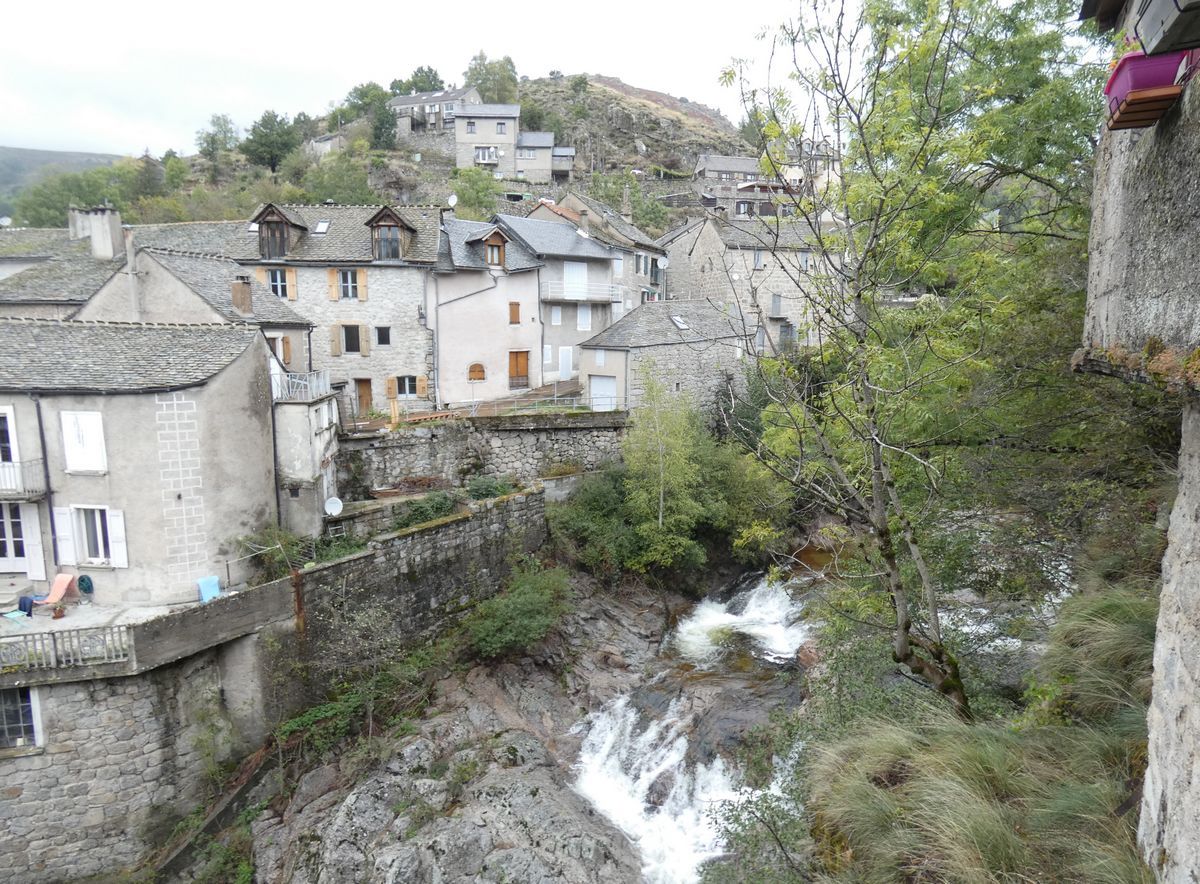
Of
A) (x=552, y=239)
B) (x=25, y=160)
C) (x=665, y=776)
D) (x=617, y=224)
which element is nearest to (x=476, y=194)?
(x=617, y=224)

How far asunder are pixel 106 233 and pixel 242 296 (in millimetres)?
5067

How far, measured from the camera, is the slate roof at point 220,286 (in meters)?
17.3

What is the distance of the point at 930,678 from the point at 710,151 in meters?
74.5

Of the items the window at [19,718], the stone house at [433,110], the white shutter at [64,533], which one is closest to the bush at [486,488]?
the white shutter at [64,533]

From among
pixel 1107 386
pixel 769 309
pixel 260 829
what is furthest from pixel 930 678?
pixel 769 309

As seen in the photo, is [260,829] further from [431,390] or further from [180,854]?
[431,390]

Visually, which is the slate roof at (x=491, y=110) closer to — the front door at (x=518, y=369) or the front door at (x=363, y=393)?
the front door at (x=518, y=369)

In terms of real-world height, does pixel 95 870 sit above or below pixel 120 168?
below

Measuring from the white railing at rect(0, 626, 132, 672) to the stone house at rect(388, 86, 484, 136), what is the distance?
60.3 m

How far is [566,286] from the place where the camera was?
28.9 m

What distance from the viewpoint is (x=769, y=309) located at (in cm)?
3438

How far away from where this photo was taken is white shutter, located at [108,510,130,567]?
13.6m

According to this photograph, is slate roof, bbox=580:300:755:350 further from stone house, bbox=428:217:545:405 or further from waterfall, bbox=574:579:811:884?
waterfall, bbox=574:579:811:884

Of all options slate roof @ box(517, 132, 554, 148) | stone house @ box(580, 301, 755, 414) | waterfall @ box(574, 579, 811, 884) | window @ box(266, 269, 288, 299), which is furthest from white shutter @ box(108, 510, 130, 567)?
slate roof @ box(517, 132, 554, 148)
